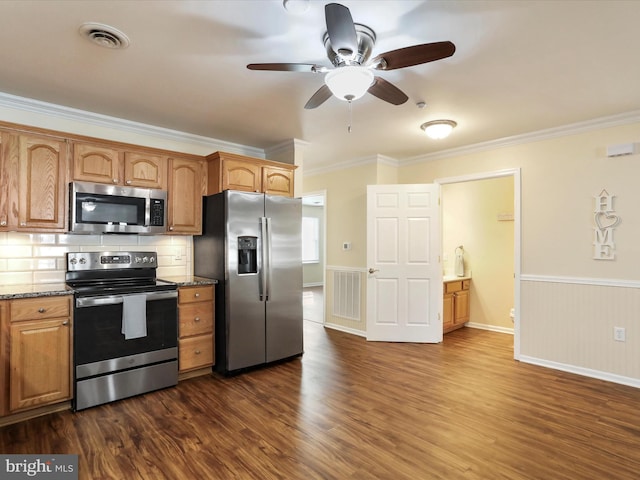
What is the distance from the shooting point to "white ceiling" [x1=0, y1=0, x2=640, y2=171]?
1940 mm

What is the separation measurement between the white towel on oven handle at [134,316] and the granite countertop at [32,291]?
40cm

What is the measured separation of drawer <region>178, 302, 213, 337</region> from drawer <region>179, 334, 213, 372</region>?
65 millimetres

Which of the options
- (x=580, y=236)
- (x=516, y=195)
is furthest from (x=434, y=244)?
(x=580, y=236)

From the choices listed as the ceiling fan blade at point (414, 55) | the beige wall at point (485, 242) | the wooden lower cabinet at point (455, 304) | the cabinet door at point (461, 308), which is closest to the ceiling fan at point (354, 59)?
the ceiling fan blade at point (414, 55)

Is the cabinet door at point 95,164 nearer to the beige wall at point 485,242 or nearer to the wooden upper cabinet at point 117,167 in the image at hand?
the wooden upper cabinet at point 117,167

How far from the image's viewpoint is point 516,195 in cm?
414

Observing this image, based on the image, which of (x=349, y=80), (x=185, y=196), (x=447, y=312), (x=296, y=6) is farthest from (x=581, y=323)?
(x=185, y=196)

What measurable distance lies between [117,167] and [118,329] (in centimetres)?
143

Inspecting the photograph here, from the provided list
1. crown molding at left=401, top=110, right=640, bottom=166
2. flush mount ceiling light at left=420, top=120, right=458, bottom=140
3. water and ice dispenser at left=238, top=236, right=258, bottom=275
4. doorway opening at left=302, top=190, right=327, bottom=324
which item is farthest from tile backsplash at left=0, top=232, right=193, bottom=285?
doorway opening at left=302, top=190, right=327, bottom=324

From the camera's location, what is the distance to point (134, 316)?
9.91 feet

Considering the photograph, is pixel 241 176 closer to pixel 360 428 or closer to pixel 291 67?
pixel 291 67

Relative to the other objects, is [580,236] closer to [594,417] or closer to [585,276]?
[585,276]

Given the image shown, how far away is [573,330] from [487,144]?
2221mm

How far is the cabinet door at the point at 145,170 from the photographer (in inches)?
133
